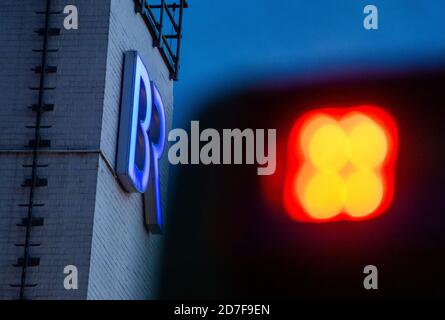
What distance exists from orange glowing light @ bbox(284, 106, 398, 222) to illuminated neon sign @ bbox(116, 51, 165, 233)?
8.53 ft

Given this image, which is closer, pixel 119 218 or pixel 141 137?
pixel 119 218

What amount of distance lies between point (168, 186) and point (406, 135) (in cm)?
443

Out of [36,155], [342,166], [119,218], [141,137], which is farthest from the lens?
[342,166]

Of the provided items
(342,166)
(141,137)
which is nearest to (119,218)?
(141,137)

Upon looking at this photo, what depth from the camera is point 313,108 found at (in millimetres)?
21547

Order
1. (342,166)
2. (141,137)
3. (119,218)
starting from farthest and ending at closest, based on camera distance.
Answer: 1. (342,166)
2. (141,137)
3. (119,218)

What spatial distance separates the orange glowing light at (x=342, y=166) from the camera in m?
20.0

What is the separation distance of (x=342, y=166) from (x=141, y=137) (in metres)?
3.84

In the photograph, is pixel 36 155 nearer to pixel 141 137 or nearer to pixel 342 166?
pixel 141 137

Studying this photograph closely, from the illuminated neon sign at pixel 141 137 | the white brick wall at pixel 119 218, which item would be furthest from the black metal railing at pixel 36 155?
the illuminated neon sign at pixel 141 137

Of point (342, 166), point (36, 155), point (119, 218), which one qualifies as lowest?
point (119, 218)

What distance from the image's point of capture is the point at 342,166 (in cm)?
2011
